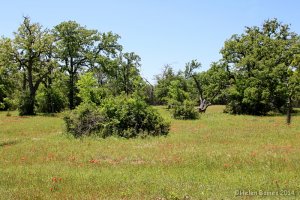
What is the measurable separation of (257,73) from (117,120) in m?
32.6

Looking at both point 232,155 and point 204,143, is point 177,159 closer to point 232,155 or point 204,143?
point 232,155

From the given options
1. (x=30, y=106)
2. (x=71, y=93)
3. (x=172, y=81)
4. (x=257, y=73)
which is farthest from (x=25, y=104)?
(x=257, y=73)

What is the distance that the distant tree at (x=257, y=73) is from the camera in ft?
165

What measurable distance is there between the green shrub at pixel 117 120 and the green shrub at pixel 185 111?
16262 millimetres

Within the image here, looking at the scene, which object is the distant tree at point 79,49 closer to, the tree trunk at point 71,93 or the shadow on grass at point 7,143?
the tree trunk at point 71,93

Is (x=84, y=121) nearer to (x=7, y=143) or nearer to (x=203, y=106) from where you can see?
(x=7, y=143)

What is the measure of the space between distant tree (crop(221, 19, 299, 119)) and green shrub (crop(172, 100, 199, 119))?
11440 mm

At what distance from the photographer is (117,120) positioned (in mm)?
25000

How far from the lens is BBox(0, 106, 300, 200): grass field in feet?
32.0

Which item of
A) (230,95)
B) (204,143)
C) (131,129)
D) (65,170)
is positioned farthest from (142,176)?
(230,95)

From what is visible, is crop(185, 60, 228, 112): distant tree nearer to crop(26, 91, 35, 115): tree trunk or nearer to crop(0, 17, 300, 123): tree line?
crop(0, 17, 300, 123): tree line

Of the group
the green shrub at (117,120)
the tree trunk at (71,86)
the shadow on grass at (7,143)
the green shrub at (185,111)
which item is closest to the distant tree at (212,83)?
the green shrub at (185,111)

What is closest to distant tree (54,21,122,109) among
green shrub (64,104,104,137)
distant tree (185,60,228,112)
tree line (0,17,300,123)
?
tree line (0,17,300,123)

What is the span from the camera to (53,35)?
182 feet
